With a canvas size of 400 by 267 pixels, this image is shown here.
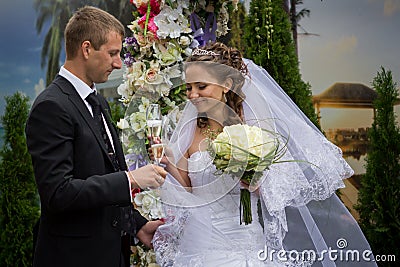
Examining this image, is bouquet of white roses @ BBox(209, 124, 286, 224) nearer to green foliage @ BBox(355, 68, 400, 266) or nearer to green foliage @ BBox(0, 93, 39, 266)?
green foliage @ BBox(355, 68, 400, 266)

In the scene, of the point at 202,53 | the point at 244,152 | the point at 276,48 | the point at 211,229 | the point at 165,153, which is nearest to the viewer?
the point at 244,152

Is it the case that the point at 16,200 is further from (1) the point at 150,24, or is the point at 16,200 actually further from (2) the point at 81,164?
(2) the point at 81,164

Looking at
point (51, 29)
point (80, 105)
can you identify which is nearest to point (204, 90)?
point (80, 105)

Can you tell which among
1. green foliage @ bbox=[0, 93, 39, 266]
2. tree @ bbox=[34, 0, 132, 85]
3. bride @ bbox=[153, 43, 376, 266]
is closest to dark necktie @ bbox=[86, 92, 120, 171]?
bride @ bbox=[153, 43, 376, 266]

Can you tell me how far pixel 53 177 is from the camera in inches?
83.2

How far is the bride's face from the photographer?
2580 millimetres

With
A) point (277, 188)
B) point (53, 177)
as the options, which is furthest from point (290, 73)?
point (53, 177)

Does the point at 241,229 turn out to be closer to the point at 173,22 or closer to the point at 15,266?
the point at 173,22

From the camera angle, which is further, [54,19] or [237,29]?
[54,19]

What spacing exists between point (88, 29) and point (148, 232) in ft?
3.43

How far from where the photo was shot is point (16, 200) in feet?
16.3

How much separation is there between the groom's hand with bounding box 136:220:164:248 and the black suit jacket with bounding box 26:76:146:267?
413mm

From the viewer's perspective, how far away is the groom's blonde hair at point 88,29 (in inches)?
91.0

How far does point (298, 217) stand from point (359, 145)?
91.5 inches
